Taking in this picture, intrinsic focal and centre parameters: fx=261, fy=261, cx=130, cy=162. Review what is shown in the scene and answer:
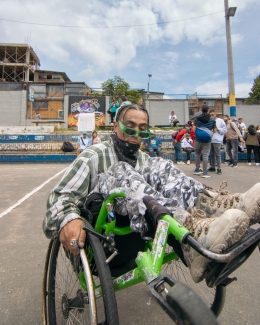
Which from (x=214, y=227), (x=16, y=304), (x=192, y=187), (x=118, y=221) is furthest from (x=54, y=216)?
(x=16, y=304)

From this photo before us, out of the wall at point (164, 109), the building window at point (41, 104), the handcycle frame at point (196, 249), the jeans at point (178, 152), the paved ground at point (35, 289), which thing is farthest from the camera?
the building window at point (41, 104)

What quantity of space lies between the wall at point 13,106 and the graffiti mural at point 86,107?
5.87 meters

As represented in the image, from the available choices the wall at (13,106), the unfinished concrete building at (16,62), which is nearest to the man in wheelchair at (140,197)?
the wall at (13,106)

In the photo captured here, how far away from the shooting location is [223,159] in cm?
1196

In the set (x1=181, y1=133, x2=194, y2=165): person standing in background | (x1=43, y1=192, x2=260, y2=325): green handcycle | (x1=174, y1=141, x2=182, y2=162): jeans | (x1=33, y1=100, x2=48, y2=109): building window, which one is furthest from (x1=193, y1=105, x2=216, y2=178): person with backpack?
(x1=33, y1=100, x2=48, y2=109): building window

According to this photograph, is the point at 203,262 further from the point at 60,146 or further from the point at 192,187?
the point at 60,146

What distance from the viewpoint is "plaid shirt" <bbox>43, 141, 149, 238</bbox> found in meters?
1.64

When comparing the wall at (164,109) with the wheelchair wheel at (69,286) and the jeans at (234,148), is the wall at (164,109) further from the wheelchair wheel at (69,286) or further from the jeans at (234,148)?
the wheelchair wheel at (69,286)

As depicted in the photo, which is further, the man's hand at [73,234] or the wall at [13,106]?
the wall at [13,106]

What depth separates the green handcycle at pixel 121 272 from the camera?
896mm

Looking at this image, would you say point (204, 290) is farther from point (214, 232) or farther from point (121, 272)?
point (214, 232)

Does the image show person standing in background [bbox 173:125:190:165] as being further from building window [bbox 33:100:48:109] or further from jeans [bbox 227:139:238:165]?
building window [bbox 33:100:48:109]

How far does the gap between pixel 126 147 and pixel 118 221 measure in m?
0.57

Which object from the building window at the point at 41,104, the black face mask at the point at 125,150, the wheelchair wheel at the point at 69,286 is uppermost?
the building window at the point at 41,104
